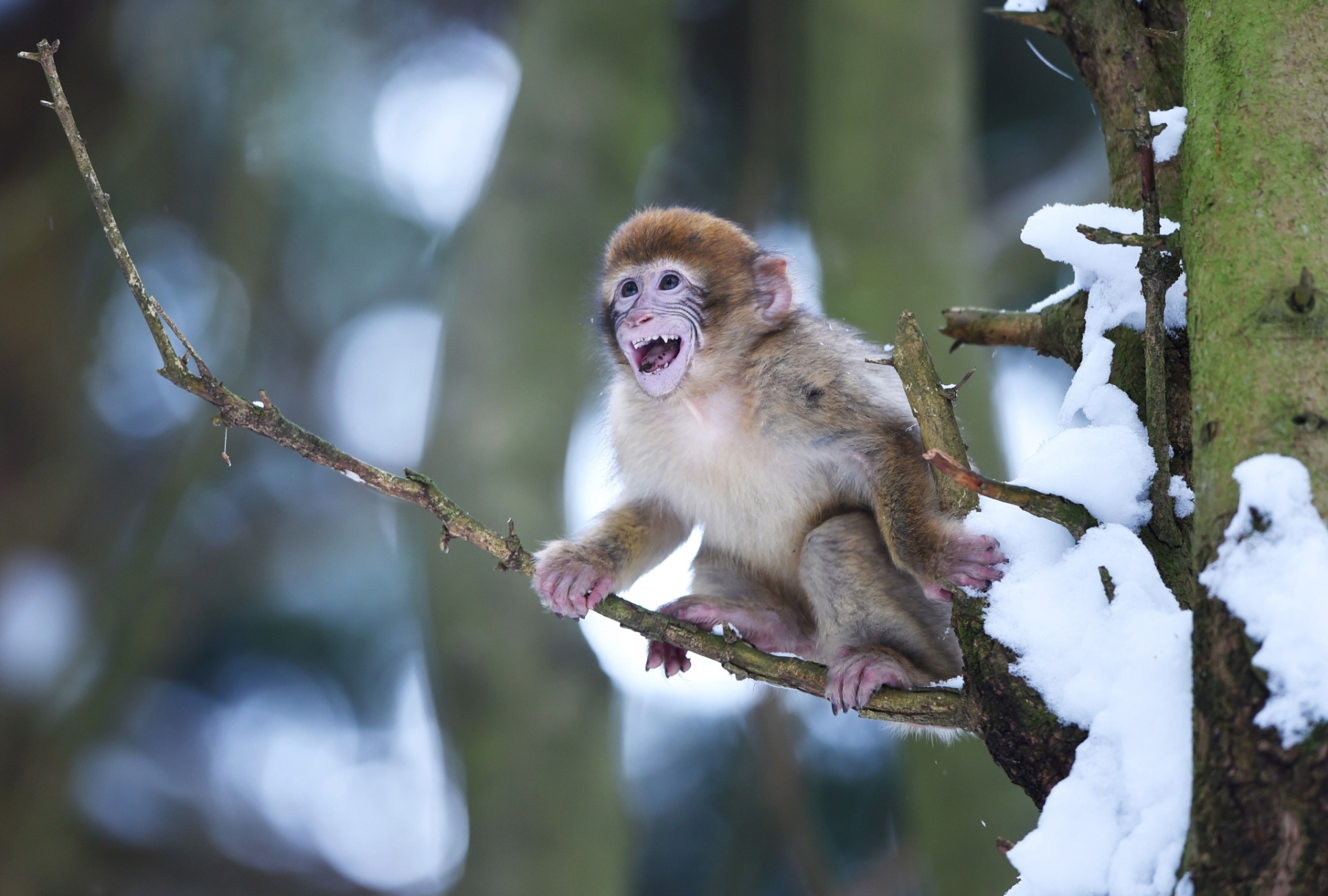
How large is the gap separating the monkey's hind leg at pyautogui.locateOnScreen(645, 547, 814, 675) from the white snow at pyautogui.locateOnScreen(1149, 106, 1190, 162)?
73.0 inches

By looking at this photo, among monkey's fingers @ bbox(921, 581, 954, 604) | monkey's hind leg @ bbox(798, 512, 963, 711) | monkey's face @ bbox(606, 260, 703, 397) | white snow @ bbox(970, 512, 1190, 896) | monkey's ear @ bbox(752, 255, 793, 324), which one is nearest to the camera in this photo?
white snow @ bbox(970, 512, 1190, 896)

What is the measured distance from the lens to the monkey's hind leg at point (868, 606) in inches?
128

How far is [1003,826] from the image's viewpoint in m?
5.74

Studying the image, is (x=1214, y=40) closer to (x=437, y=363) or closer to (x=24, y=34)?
(x=437, y=363)

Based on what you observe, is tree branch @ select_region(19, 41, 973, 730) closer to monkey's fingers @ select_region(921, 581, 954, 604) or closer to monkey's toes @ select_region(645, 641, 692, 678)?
monkey's fingers @ select_region(921, 581, 954, 604)

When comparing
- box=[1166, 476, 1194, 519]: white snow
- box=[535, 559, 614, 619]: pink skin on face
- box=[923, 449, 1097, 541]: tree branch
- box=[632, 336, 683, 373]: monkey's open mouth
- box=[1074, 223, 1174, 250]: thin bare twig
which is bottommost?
box=[923, 449, 1097, 541]: tree branch

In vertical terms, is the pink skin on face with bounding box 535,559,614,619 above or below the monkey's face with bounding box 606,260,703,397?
below

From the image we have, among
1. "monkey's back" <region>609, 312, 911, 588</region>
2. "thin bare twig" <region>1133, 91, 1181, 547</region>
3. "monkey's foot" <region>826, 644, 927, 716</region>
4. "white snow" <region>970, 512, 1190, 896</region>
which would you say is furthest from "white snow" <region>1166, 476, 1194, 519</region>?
"monkey's back" <region>609, 312, 911, 588</region>

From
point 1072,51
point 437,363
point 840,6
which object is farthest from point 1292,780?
point 840,6

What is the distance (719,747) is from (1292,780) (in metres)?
6.83

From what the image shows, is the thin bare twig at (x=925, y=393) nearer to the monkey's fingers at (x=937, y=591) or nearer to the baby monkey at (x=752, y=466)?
the monkey's fingers at (x=937, y=591)

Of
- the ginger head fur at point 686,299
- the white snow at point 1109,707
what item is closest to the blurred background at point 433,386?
the ginger head fur at point 686,299

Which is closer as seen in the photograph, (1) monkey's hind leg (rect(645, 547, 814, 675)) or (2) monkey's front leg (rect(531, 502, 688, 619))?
(2) monkey's front leg (rect(531, 502, 688, 619))

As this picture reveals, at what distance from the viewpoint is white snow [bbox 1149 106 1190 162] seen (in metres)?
2.37
